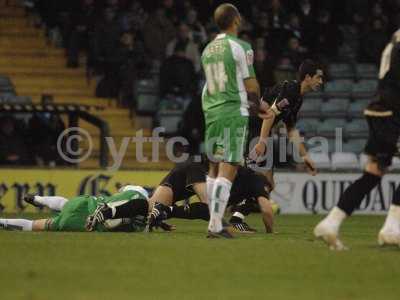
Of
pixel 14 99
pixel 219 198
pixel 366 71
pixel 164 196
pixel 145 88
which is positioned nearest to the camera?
pixel 219 198

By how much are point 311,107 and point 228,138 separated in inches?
473

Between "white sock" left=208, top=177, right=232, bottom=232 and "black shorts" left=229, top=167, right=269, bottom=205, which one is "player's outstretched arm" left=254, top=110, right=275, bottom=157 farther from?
"white sock" left=208, top=177, right=232, bottom=232

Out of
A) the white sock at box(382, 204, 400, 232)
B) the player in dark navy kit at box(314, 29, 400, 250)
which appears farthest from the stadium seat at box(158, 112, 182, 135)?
the player in dark navy kit at box(314, 29, 400, 250)

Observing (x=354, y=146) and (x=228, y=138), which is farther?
(x=354, y=146)

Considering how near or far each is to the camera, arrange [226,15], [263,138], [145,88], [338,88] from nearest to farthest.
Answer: [226,15]
[263,138]
[145,88]
[338,88]

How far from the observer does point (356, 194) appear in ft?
36.3

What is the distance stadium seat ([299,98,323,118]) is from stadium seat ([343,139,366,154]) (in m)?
0.85

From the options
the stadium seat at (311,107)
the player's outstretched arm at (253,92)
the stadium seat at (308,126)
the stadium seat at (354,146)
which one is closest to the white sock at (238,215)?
the player's outstretched arm at (253,92)

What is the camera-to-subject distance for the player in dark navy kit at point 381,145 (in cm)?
1098

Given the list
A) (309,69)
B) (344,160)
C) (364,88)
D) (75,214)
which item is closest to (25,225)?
(75,214)

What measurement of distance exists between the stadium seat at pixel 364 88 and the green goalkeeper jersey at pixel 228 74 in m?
12.4

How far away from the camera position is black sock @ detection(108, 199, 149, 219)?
1309 cm

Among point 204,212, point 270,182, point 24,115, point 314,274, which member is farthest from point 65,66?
point 314,274

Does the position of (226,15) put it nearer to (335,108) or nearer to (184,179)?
(184,179)
